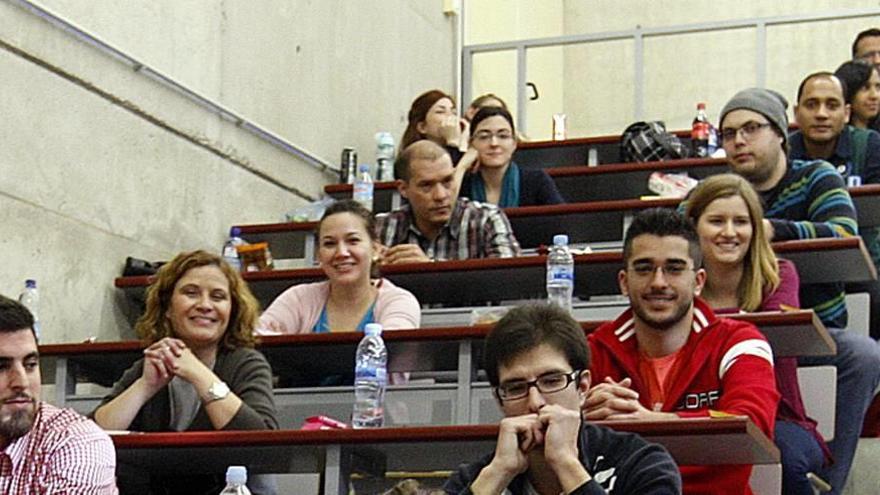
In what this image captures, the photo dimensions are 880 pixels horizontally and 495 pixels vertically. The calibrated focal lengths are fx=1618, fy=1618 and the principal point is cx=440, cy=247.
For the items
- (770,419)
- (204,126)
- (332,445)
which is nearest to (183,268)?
(332,445)

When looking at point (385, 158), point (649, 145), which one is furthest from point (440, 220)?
point (385, 158)

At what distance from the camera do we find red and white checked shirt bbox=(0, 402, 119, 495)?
3078mm

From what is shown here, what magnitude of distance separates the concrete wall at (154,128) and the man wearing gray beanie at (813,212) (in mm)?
1974

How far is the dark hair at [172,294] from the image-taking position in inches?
151

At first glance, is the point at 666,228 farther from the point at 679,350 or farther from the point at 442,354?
the point at 442,354

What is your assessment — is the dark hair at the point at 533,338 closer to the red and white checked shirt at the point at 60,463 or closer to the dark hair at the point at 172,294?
the red and white checked shirt at the point at 60,463

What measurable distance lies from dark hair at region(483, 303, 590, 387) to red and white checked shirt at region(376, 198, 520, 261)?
7.53 ft

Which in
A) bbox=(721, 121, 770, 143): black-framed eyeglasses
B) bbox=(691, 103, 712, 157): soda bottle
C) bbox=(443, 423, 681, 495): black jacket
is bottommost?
bbox=(443, 423, 681, 495): black jacket

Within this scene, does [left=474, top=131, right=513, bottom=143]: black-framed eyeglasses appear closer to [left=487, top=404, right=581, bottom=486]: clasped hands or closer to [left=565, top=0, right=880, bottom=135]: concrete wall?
[left=487, top=404, right=581, bottom=486]: clasped hands

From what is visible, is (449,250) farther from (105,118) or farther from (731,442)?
(731,442)

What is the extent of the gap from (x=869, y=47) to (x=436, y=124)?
1830mm

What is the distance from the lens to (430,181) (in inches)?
198

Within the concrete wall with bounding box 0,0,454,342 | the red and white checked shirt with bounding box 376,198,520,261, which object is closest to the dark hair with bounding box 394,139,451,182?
the red and white checked shirt with bounding box 376,198,520,261

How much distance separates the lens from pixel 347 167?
6906 mm
